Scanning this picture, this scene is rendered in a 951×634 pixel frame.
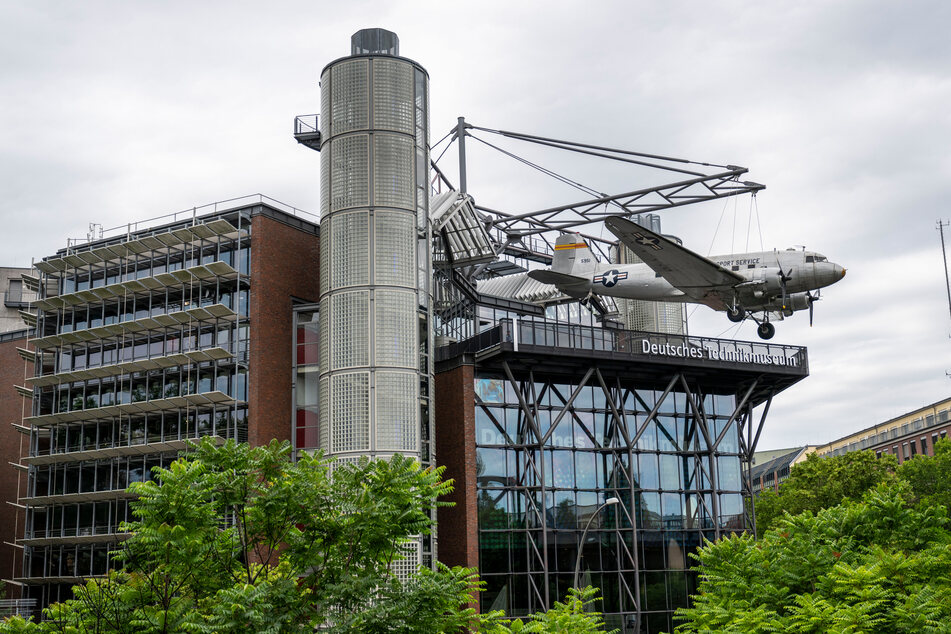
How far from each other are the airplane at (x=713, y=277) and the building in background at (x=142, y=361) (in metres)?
15.0

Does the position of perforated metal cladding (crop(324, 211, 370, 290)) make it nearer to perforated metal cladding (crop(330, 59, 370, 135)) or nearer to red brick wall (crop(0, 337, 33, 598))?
perforated metal cladding (crop(330, 59, 370, 135))

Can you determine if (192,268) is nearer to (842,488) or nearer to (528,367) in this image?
(528,367)

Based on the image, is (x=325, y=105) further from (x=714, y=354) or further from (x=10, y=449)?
(x=10, y=449)

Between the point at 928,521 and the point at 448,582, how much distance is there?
13.4 meters

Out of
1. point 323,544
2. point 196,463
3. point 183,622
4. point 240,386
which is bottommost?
point 183,622

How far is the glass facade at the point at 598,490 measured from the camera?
49094 millimetres

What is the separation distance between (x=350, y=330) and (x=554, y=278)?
1401cm

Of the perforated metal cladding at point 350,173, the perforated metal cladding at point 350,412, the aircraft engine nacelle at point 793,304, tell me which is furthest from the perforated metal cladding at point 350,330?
the aircraft engine nacelle at point 793,304

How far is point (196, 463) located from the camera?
23.6 metres

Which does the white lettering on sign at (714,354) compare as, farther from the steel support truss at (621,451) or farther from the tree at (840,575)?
the tree at (840,575)

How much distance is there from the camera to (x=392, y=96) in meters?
49.6

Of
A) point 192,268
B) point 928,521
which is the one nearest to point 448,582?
point 928,521

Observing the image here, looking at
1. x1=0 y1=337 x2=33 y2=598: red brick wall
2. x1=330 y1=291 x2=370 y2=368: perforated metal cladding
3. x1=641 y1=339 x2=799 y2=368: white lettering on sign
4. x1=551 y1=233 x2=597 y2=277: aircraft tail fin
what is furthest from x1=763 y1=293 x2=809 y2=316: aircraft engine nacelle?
x1=0 y1=337 x2=33 y2=598: red brick wall

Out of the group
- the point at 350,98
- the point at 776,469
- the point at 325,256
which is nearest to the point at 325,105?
the point at 350,98
